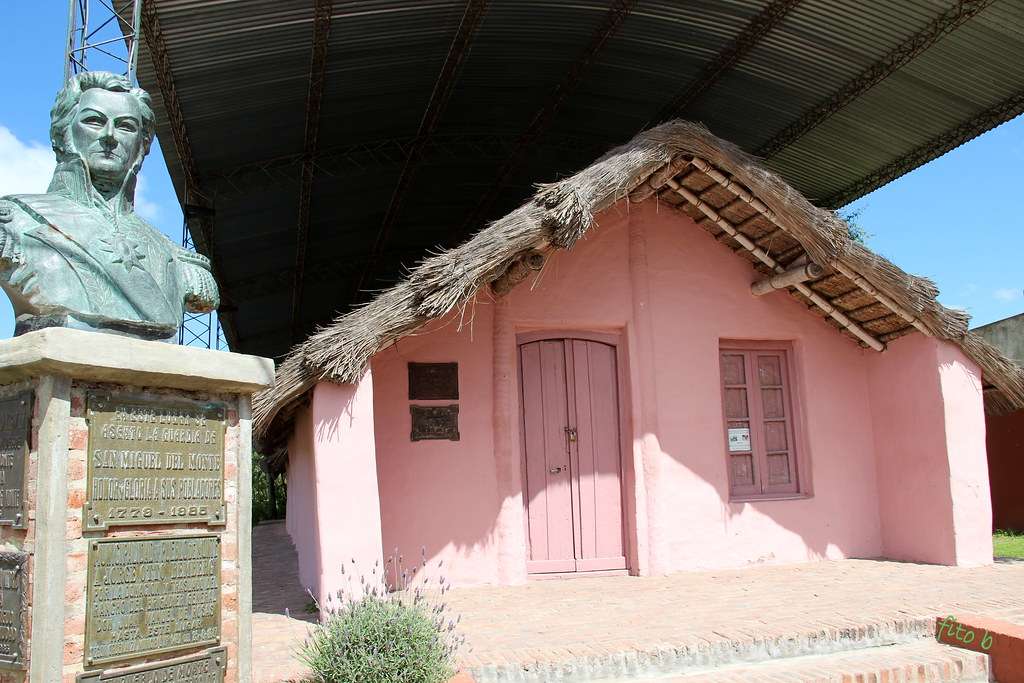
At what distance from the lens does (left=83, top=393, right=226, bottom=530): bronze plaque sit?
11.1 ft

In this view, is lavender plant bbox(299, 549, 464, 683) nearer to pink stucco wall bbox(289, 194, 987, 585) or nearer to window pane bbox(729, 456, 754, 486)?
pink stucco wall bbox(289, 194, 987, 585)

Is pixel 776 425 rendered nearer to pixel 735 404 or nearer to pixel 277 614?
pixel 735 404

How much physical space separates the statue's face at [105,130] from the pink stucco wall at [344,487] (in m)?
2.81

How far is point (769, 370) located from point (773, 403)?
350mm

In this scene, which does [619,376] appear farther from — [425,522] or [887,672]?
[887,672]

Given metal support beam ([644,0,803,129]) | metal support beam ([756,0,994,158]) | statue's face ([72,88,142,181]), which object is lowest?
statue's face ([72,88,142,181])

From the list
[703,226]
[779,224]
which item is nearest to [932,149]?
[703,226]

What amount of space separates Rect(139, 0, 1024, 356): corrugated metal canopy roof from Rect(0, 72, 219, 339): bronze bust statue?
320 centimetres

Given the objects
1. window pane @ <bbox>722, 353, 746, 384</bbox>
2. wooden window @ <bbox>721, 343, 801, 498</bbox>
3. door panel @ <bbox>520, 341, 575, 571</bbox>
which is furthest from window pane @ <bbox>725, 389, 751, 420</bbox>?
door panel @ <bbox>520, 341, 575, 571</bbox>

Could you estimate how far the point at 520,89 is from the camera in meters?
11.2

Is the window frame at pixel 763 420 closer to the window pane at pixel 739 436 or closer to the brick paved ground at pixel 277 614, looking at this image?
the window pane at pixel 739 436

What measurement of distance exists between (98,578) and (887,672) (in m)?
4.10

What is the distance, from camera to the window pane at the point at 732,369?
346 inches

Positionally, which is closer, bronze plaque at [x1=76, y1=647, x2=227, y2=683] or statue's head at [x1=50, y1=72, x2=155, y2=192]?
bronze plaque at [x1=76, y1=647, x2=227, y2=683]
